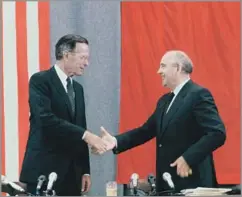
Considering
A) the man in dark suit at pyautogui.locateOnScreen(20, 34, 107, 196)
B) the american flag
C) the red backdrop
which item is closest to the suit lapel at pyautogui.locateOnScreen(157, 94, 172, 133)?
the red backdrop

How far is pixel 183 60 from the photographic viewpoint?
2990 millimetres

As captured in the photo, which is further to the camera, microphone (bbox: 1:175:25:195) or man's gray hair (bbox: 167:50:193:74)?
man's gray hair (bbox: 167:50:193:74)

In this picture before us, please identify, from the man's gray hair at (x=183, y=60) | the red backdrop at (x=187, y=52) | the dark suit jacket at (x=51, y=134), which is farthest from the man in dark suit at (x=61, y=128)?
the man's gray hair at (x=183, y=60)

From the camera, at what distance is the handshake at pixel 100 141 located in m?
2.97

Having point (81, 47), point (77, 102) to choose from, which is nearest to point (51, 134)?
point (77, 102)

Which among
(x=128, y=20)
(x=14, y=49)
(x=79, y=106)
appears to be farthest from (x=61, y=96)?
(x=128, y=20)

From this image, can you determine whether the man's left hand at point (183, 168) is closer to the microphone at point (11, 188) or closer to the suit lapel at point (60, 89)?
the suit lapel at point (60, 89)

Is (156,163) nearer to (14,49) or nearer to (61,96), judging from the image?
(61,96)

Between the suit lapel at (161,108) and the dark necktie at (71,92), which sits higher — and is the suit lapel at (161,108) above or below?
below

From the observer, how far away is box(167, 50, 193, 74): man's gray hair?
2.95 meters

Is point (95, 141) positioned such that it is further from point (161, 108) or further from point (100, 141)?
point (161, 108)

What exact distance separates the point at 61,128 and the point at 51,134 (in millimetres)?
59

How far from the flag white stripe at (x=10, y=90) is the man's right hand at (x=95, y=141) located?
39cm

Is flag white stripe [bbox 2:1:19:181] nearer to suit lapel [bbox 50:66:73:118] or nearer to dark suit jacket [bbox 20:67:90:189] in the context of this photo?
dark suit jacket [bbox 20:67:90:189]
